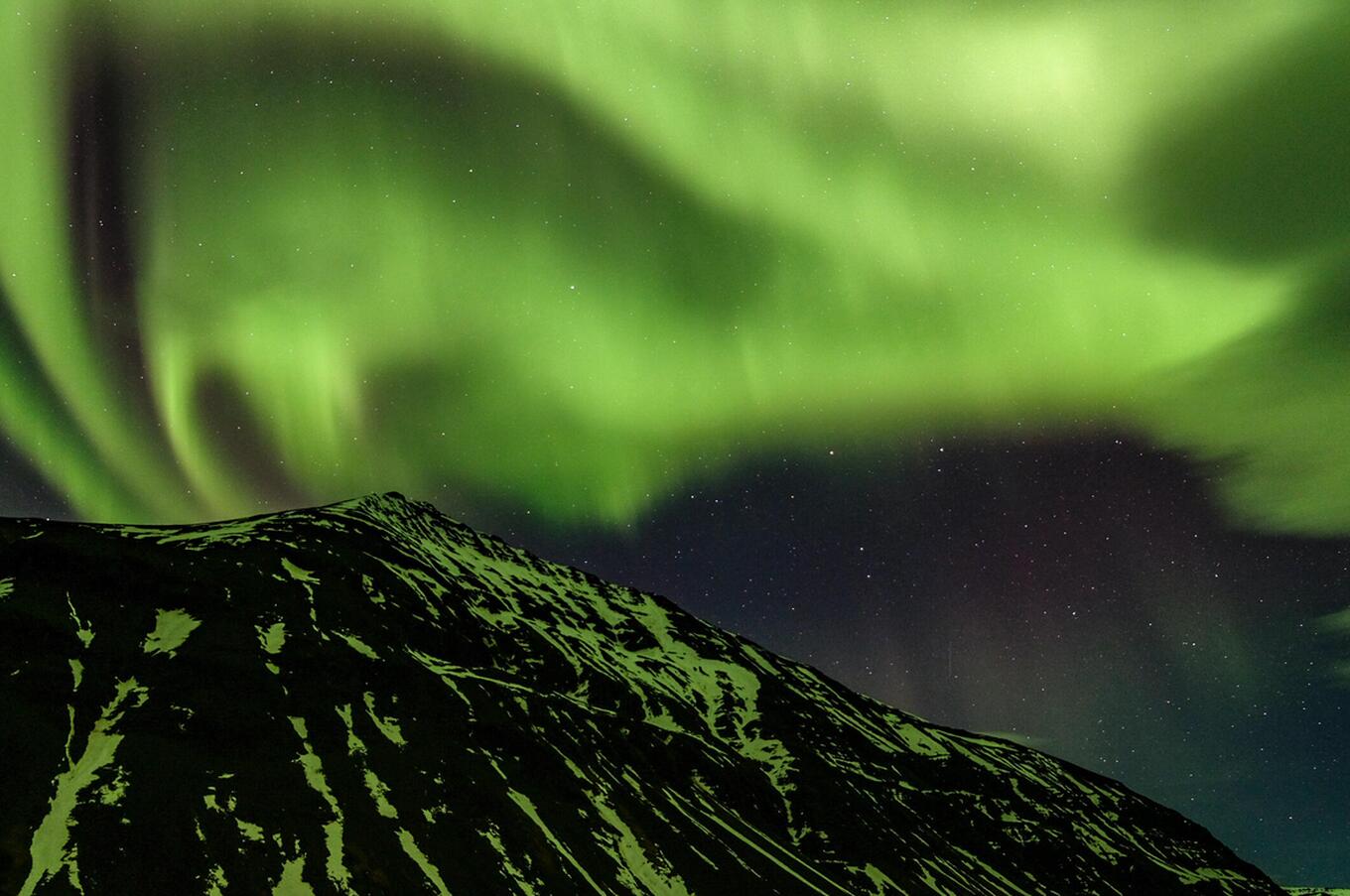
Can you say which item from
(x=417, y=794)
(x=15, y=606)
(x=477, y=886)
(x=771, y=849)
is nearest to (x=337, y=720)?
(x=417, y=794)

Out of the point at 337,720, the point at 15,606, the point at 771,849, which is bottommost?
the point at 15,606

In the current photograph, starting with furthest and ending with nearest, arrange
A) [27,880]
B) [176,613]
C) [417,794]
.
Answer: [176,613] → [417,794] → [27,880]

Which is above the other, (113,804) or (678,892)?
(678,892)

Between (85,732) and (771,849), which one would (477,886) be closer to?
(85,732)

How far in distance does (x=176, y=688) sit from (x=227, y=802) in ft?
116

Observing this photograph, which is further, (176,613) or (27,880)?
(176,613)

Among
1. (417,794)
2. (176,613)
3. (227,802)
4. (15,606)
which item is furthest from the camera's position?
(176,613)

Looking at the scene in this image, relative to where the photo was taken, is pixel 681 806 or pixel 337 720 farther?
pixel 681 806

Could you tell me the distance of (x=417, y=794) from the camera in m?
154

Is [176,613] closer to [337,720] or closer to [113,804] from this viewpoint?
[337,720]

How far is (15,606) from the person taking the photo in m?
169

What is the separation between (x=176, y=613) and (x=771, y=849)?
12516 cm

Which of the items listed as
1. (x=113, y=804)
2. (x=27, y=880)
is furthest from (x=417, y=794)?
(x=27, y=880)

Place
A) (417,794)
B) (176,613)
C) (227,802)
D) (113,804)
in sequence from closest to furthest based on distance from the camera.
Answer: (113,804) < (227,802) < (417,794) < (176,613)
